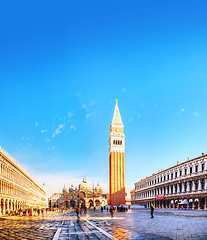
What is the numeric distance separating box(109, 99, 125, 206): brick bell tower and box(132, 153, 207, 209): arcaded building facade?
1191 cm

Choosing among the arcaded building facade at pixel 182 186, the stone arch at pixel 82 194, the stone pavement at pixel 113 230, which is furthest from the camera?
the stone arch at pixel 82 194

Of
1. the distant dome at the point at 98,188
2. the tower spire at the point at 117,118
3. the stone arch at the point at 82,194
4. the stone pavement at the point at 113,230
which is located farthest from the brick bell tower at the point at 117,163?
the stone pavement at the point at 113,230

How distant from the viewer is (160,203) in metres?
A: 69.6

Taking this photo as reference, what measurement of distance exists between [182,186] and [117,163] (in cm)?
4014

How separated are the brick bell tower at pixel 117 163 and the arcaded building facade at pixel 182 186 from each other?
1191 cm

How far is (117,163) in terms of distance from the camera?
305 ft

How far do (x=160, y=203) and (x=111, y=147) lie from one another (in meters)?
30.2

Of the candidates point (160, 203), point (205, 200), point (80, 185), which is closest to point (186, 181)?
point (205, 200)

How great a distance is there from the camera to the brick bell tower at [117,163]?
290 feet

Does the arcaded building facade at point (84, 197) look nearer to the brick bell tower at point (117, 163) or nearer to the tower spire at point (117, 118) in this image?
the brick bell tower at point (117, 163)

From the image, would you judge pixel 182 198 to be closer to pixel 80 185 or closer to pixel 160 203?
pixel 160 203

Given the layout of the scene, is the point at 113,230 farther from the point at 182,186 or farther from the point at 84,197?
the point at 84,197

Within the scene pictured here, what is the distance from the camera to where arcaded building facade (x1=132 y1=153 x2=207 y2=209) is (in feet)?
152

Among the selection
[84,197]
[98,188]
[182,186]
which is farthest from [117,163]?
[98,188]
